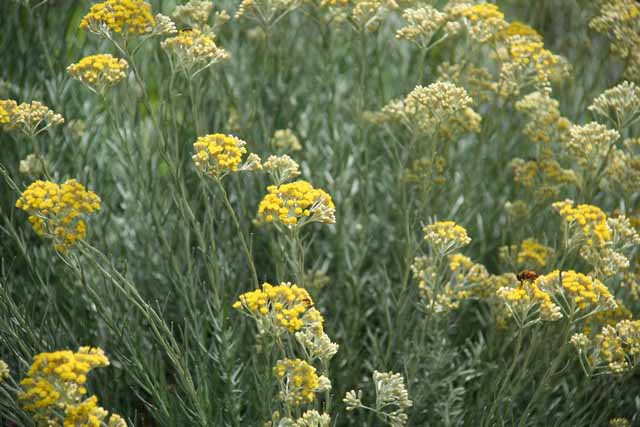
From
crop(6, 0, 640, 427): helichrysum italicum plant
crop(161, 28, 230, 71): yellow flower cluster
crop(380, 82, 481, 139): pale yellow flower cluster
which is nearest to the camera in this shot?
crop(6, 0, 640, 427): helichrysum italicum plant

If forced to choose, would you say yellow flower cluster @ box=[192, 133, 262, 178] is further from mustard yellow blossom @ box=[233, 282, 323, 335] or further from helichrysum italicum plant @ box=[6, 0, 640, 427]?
mustard yellow blossom @ box=[233, 282, 323, 335]

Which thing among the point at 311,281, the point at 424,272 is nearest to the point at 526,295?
the point at 424,272

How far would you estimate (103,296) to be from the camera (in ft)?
11.6

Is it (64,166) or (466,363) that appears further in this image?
(64,166)

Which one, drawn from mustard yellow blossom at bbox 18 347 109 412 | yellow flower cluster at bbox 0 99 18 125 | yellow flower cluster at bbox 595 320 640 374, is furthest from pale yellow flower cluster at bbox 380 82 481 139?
mustard yellow blossom at bbox 18 347 109 412

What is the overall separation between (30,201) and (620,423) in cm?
245

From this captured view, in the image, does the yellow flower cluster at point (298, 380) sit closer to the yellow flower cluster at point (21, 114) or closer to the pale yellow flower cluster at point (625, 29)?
the yellow flower cluster at point (21, 114)

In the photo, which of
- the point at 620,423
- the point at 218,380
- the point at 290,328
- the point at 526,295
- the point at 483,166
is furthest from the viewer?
the point at 483,166

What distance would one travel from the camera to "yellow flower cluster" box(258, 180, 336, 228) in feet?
8.21

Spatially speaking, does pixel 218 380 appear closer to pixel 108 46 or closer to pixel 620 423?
pixel 620 423

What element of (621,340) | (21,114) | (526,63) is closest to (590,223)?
(621,340)

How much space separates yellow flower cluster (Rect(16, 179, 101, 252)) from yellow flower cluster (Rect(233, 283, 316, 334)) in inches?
25.1

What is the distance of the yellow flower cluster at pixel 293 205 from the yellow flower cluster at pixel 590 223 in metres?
0.91

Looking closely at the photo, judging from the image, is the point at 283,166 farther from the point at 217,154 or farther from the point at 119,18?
the point at 119,18
